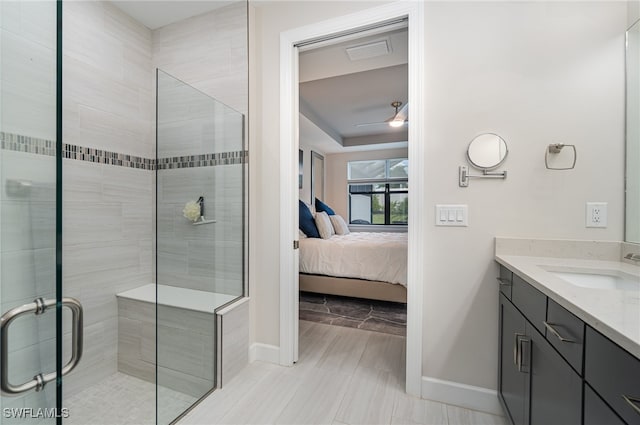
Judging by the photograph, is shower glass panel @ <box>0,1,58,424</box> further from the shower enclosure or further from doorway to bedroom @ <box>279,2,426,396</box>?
doorway to bedroom @ <box>279,2,426,396</box>

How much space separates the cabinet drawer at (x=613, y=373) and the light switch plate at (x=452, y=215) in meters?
0.96

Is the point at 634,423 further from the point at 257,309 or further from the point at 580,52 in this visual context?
the point at 257,309

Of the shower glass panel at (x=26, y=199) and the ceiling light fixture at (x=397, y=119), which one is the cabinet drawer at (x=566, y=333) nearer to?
the shower glass panel at (x=26, y=199)

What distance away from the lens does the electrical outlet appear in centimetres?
142

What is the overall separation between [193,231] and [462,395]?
1946mm

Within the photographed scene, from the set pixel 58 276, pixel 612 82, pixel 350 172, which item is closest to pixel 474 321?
pixel 612 82

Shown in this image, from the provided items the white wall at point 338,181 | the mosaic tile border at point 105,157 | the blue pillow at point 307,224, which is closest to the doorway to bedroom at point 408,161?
the mosaic tile border at point 105,157

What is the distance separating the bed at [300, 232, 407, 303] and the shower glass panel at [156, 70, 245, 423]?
1.46 metres

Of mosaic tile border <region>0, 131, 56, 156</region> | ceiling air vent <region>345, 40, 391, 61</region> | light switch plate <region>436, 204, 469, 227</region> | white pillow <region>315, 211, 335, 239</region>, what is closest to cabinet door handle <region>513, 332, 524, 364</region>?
light switch plate <region>436, 204, 469, 227</region>

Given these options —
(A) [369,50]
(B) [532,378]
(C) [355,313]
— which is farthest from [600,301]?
(C) [355,313]

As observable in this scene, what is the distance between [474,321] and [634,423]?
1148 millimetres

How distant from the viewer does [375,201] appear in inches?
255

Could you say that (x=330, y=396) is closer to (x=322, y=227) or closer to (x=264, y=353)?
(x=264, y=353)

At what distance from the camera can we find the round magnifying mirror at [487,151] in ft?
5.09
